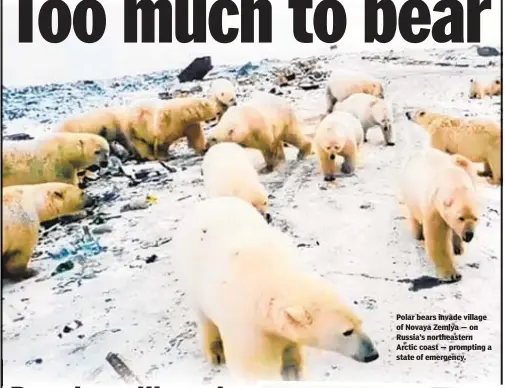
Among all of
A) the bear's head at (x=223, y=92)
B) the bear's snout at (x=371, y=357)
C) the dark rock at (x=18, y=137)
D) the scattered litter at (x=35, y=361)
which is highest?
the bear's head at (x=223, y=92)

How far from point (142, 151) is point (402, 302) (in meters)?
0.47

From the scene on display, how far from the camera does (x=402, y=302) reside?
116cm

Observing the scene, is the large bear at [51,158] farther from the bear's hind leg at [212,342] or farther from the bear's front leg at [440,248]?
the bear's front leg at [440,248]

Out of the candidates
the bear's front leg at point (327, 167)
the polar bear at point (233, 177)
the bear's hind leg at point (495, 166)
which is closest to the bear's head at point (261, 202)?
the polar bear at point (233, 177)

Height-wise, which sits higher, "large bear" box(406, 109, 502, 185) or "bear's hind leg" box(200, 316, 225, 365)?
"large bear" box(406, 109, 502, 185)

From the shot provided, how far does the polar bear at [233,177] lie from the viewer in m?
1.17

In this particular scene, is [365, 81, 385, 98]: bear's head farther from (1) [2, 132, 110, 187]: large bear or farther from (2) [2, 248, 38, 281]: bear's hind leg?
(2) [2, 248, 38, 281]: bear's hind leg

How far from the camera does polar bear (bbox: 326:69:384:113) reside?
1.18m

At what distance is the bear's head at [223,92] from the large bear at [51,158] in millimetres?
191

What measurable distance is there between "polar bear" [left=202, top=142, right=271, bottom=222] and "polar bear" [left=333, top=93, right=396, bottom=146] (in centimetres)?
17

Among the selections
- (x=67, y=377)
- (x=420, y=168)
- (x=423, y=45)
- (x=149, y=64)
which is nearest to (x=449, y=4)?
(x=423, y=45)

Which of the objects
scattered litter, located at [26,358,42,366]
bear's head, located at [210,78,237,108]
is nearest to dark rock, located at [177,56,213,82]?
bear's head, located at [210,78,237,108]

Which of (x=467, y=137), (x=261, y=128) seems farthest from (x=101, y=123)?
(x=467, y=137)

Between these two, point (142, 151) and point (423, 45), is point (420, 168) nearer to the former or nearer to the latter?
point (423, 45)
